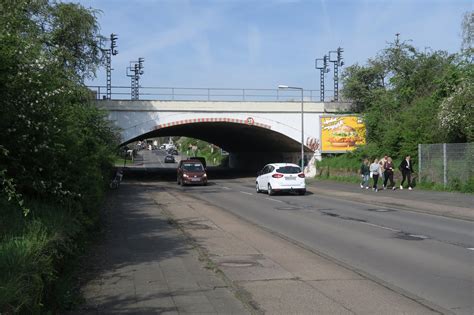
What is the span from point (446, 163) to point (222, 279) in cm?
2110

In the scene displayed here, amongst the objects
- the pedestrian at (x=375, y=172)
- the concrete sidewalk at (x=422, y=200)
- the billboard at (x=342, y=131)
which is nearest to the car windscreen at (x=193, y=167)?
the concrete sidewalk at (x=422, y=200)

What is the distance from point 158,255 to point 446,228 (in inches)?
308

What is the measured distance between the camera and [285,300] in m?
6.58

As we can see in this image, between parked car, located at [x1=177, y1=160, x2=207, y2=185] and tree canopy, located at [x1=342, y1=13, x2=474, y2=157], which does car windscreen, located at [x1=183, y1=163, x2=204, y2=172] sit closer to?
parked car, located at [x1=177, y1=160, x2=207, y2=185]

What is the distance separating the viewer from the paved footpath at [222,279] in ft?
20.7

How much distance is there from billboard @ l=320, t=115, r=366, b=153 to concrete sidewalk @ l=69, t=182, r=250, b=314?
31.5 m

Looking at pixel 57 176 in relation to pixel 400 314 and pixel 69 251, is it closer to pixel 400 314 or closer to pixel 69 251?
pixel 69 251

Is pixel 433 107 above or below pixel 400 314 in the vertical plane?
above

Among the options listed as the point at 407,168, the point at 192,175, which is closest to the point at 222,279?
the point at 407,168

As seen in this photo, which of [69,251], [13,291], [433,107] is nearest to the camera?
[13,291]

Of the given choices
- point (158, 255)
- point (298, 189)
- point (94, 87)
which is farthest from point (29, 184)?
point (94, 87)

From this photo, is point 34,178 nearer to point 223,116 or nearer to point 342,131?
point 223,116

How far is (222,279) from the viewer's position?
7820 millimetres

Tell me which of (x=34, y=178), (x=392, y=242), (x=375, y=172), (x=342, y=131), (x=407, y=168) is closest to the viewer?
(x=34, y=178)
